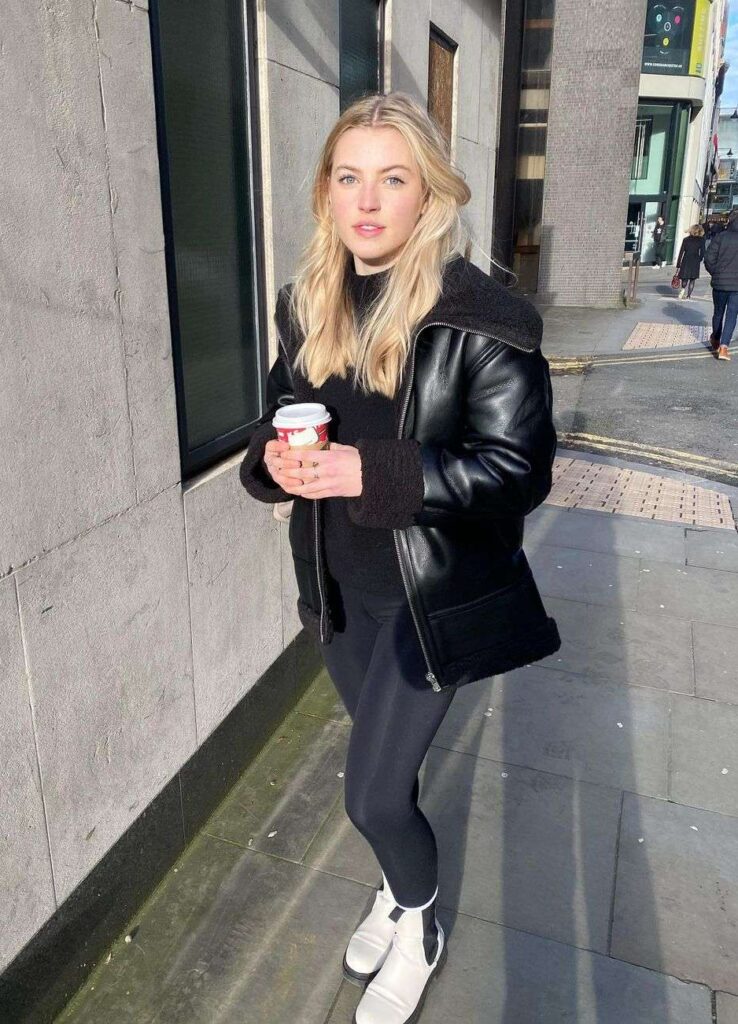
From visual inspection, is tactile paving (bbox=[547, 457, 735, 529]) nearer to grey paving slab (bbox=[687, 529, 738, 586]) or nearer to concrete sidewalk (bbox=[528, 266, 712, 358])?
grey paving slab (bbox=[687, 529, 738, 586])

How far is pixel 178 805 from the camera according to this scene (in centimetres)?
296

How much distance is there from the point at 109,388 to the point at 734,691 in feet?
10.6

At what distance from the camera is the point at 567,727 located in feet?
12.3

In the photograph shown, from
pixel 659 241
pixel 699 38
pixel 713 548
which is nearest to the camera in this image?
pixel 713 548

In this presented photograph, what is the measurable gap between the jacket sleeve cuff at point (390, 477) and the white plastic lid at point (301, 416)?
11 centimetres

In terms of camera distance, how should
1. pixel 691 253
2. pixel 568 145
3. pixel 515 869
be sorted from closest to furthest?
pixel 515 869 < pixel 691 253 < pixel 568 145

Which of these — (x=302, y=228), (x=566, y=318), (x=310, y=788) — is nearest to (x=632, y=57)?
(x=566, y=318)

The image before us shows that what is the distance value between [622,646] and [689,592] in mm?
913

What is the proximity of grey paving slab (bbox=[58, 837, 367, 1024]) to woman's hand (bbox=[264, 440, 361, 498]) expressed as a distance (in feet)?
5.10

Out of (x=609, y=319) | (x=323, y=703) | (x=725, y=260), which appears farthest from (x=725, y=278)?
(x=323, y=703)

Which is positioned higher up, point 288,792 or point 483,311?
point 483,311

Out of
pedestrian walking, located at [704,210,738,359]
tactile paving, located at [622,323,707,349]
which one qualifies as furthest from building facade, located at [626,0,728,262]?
pedestrian walking, located at [704,210,738,359]

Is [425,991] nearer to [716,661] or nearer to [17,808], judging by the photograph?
[17,808]

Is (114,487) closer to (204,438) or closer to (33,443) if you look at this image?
(33,443)
